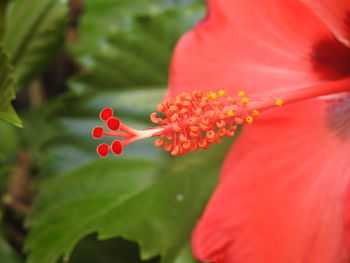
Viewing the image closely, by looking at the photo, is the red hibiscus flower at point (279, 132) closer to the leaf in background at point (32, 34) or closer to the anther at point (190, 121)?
the anther at point (190, 121)

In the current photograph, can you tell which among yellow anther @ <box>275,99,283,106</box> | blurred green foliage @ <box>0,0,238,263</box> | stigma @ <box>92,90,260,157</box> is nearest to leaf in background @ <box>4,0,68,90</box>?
blurred green foliage @ <box>0,0,238,263</box>

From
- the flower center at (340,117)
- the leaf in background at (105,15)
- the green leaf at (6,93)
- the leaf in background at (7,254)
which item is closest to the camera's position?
the green leaf at (6,93)

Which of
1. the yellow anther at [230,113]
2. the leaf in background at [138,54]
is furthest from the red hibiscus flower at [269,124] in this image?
the leaf in background at [138,54]

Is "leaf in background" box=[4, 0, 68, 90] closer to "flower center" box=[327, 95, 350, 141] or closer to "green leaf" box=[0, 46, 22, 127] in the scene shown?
"green leaf" box=[0, 46, 22, 127]

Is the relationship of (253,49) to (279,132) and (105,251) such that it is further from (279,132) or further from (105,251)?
(105,251)

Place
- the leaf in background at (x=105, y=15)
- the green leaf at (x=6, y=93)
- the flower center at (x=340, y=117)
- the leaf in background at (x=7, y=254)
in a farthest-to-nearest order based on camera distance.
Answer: the leaf in background at (x=105, y=15) → the leaf in background at (x=7, y=254) → the flower center at (x=340, y=117) → the green leaf at (x=6, y=93)
